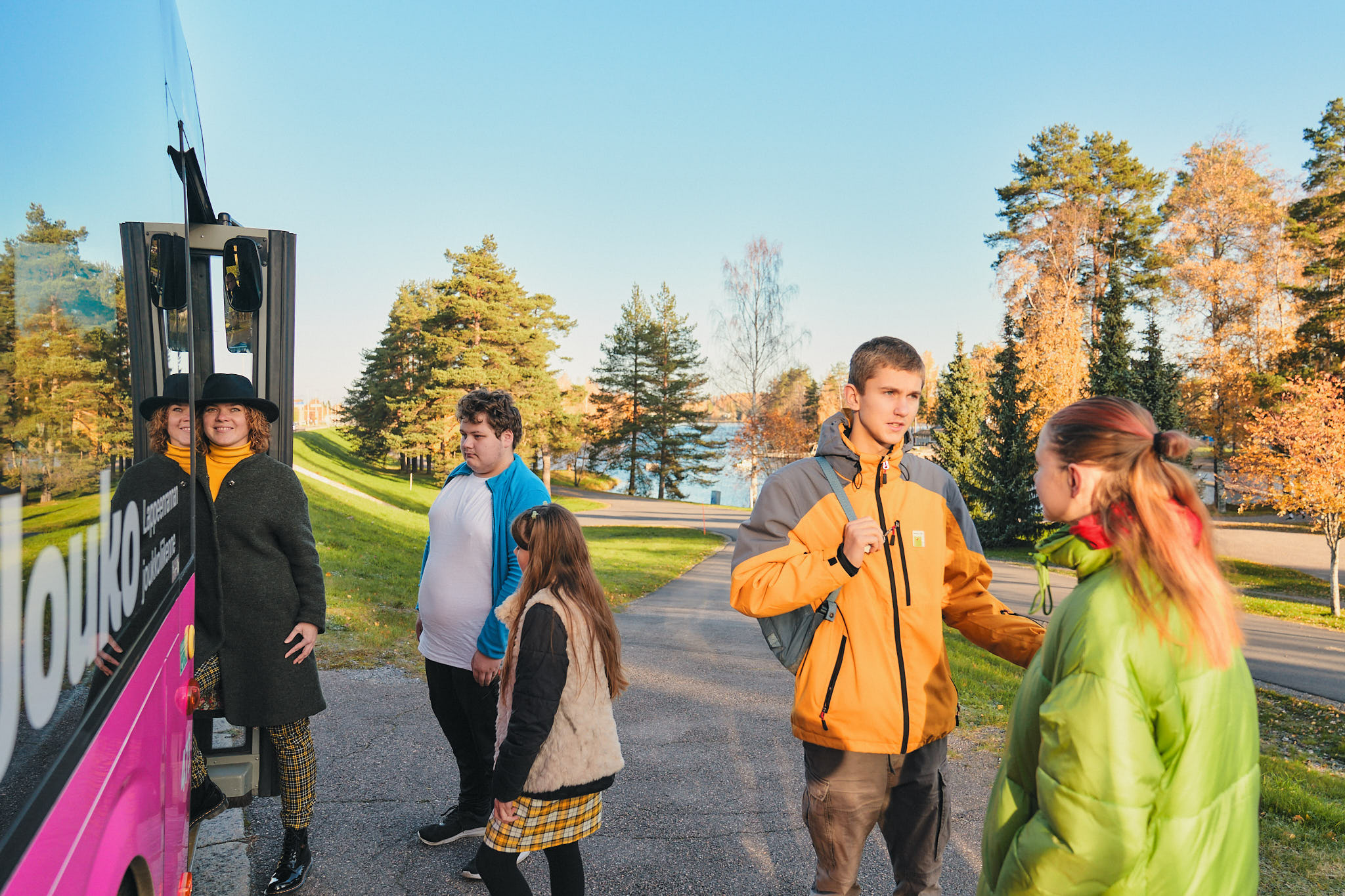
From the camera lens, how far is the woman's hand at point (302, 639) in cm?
326

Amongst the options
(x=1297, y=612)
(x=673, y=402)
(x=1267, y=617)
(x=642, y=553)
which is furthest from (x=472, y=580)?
(x=673, y=402)

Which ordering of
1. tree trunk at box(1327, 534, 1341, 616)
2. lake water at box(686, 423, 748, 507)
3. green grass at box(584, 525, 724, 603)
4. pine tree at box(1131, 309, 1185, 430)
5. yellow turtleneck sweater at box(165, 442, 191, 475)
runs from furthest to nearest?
lake water at box(686, 423, 748, 507) → pine tree at box(1131, 309, 1185, 430) → tree trunk at box(1327, 534, 1341, 616) → green grass at box(584, 525, 724, 603) → yellow turtleneck sweater at box(165, 442, 191, 475)

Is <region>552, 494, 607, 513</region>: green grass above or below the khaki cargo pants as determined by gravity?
below

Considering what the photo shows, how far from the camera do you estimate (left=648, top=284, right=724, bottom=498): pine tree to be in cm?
5847

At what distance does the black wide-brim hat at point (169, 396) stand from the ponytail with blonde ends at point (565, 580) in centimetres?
107

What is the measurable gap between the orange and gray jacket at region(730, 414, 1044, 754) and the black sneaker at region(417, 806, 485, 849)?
6.60 feet

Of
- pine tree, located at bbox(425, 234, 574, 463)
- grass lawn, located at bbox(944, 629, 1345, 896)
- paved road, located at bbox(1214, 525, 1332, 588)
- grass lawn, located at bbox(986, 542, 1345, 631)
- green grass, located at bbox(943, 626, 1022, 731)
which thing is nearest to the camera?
grass lawn, located at bbox(944, 629, 1345, 896)

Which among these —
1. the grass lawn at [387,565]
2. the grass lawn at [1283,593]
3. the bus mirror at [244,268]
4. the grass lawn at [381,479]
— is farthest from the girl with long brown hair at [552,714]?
the grass lawn at [381,479]

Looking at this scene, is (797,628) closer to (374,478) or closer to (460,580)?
(460,580)

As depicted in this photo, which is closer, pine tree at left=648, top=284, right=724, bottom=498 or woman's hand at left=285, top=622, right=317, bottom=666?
woman's hand at left=285, top=622, right=317, bottom=666

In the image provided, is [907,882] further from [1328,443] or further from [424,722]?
[1328,443]

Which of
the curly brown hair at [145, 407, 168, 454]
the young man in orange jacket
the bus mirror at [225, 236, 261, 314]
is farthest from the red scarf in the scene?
the bus mirror at [225, 236, 261, 314]

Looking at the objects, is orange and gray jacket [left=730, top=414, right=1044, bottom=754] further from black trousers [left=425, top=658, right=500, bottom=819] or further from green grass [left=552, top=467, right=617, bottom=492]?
green grass [left=552, top=467, right=617, bottom=492]

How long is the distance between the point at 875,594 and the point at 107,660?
2.01 metres
